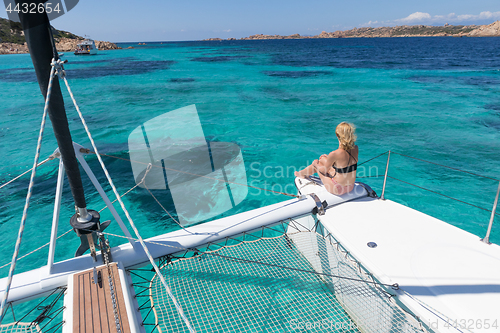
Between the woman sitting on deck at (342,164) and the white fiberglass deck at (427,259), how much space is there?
306 millimetres

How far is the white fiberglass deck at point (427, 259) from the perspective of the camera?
2336mm

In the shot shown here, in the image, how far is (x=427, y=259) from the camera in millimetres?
2861

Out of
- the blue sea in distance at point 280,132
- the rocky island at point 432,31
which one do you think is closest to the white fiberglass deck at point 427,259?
the blue sea in distance at point 280,132

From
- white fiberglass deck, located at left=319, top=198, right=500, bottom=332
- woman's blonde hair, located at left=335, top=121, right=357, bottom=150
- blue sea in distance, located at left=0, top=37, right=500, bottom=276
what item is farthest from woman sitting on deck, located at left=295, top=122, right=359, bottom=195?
blue sea in distance, located at left=0, top=37, right=500, bottom=276

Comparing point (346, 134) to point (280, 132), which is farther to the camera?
point (280, 132)

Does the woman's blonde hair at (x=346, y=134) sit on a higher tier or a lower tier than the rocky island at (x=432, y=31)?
lower

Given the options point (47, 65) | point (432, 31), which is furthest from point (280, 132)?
point (432, 31)

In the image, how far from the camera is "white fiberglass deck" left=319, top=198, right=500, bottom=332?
2336mm

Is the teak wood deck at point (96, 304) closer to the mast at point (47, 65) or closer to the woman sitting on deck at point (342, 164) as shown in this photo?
the mast at point (47, 65)

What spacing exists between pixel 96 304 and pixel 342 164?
10.3ft

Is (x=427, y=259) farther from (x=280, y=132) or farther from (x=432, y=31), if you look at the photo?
(x=432, y=31)

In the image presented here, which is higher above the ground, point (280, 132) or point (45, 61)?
point (45, 61)

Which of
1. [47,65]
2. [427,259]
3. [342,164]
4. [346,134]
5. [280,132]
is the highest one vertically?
[47,65]

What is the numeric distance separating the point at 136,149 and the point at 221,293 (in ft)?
24.4
